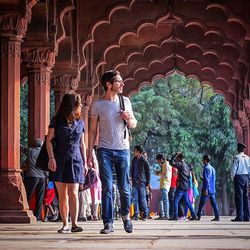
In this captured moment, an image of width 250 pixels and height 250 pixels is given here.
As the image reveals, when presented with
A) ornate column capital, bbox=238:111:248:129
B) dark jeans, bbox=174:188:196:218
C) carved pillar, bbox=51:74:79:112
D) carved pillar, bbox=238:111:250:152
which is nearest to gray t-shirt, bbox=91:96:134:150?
dark jeans, bbox=174:188:196:218

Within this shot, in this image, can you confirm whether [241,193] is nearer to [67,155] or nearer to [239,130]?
[67,155]

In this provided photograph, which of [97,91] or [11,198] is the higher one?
[97,91]

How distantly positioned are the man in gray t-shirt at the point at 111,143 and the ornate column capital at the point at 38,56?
7.26 metres

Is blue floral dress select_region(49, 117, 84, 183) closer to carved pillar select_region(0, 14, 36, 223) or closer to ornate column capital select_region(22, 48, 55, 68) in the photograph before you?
carved pillar select_region(0, 14, 36, 223)

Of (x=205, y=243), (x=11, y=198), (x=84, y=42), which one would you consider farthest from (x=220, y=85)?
(x=205, y=243)

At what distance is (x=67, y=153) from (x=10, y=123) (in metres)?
4.12

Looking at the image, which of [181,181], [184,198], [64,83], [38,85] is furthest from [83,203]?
[64,83]

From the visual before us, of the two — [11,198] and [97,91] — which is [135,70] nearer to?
[97,91]

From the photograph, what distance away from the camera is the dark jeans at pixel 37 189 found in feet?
45.7

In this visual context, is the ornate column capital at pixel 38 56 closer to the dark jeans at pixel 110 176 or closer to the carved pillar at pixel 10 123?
the carved pillar at pixel 10 123

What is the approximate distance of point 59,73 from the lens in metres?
19.0

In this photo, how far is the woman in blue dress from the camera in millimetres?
8148

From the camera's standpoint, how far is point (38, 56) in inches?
607

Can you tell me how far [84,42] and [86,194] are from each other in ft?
17.7
